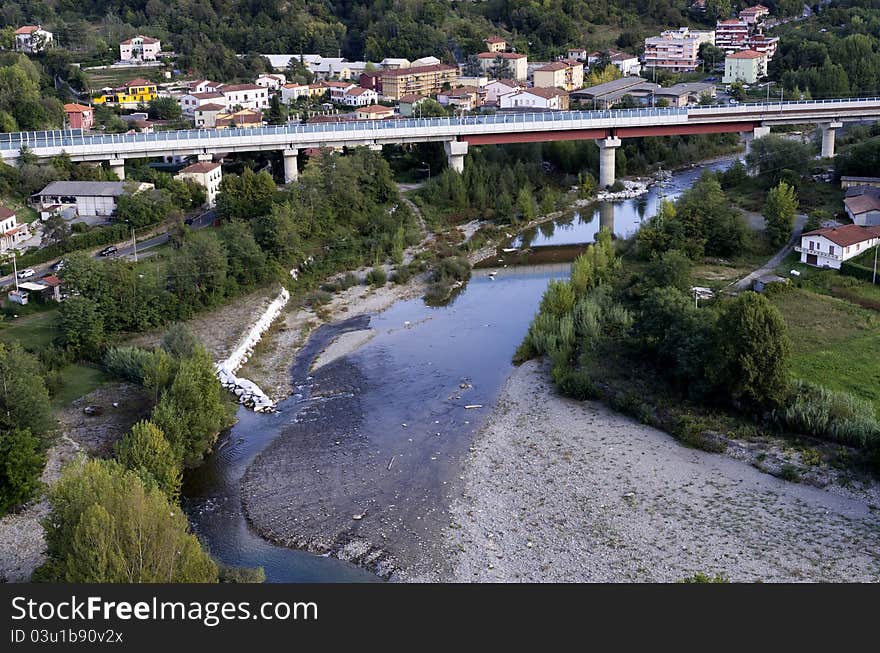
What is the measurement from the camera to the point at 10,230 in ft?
78.3

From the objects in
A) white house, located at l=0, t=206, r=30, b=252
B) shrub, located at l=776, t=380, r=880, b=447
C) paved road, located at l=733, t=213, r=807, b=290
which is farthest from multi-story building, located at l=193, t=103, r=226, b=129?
shrub, located at l=776, t=380, r=880, b=447

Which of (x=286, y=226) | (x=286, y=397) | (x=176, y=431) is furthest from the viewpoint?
(x=286, y=226)

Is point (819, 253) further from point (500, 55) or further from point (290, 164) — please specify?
point (500, 55)

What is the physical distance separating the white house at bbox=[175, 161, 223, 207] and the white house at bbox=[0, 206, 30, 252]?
5706mm

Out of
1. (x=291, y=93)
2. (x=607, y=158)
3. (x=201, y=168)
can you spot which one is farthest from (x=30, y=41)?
→ (x=607, y=158)

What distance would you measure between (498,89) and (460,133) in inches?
600

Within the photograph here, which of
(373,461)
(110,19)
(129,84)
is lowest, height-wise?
(373,461)

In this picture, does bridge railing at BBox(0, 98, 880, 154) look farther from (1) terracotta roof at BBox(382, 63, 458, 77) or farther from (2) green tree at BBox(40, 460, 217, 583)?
(2) green tree at BBox(40, 460, 217, 583)

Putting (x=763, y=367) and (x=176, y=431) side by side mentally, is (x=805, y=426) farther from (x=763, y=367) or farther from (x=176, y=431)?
(x=176, y=431)

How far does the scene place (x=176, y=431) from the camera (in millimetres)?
14695

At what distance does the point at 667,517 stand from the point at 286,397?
7622mm

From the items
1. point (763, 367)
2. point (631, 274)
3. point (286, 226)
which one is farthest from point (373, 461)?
point (286, 226)

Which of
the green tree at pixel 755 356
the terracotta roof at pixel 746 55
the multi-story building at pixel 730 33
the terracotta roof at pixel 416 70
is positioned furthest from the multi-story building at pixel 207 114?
the multi-story building at pixel 730 33

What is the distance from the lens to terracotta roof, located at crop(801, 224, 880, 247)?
73.5 feet
